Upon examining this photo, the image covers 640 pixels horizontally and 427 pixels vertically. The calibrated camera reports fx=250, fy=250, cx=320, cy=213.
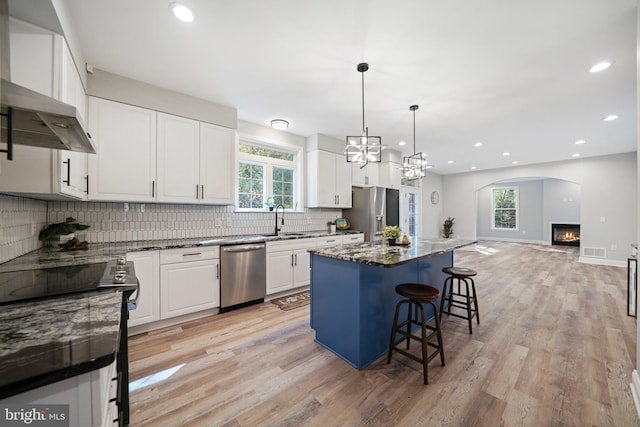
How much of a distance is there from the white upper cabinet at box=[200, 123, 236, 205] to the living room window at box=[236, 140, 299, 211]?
0.48 m

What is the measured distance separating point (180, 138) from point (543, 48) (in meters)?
3.89

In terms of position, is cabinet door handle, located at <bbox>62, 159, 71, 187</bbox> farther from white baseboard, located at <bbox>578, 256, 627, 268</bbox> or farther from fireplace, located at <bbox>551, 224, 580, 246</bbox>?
fireplace, located at <bbox>551, 224, 580, 246</bbox>

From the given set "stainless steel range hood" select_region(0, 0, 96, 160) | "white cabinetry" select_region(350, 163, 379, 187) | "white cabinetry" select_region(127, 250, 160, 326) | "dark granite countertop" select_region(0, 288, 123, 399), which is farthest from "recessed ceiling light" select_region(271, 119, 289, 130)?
"dark granite countertop" select_region(0, 288, 123, 399)

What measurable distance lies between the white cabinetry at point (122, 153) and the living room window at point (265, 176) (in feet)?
4.31

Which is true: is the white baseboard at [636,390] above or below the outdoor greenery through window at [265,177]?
below

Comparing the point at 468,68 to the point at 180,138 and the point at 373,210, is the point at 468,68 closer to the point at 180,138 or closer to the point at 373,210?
the point at 373,210

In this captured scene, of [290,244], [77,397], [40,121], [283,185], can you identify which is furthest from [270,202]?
[77,397]

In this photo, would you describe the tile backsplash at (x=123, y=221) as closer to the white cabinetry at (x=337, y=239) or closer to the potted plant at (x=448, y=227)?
the white cabinetry at (x=337, y=239)

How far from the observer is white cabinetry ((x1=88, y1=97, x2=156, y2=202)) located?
260cm

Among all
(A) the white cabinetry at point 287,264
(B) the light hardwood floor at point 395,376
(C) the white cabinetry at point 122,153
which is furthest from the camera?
(A) the white cabinetry at point 287,264

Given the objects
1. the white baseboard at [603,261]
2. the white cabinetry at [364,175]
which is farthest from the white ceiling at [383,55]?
the white baseboard at [603,261]

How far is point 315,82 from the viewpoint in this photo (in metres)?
2.86

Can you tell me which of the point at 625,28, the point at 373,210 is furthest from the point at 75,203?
the point at 625,28

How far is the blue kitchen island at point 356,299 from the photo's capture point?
6.69 ft
